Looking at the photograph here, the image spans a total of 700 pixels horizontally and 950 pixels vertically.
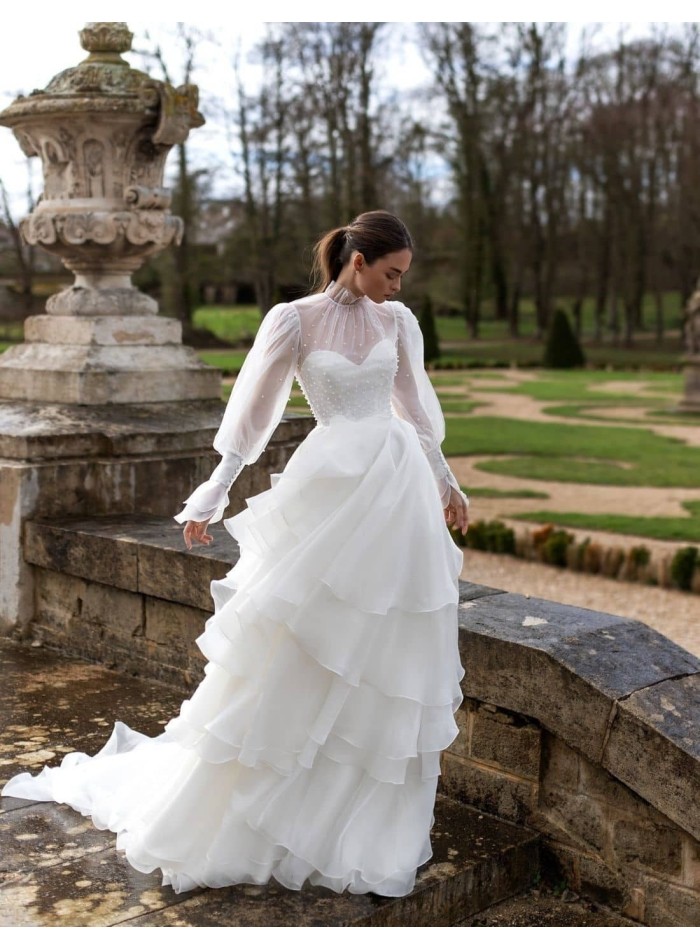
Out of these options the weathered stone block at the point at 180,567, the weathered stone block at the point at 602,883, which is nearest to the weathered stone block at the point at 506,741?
the weathered stone block at the point at 602,883

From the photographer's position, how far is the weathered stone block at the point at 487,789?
10.2 feet

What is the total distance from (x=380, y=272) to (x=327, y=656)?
93 centimetres

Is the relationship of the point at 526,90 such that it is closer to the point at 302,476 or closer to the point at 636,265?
the point at 636,265

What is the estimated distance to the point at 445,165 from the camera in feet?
116

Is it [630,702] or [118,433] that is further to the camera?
[118,433]

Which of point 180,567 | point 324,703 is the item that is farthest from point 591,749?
point 180,567

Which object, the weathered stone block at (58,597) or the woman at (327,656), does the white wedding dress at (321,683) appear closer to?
the woman at (327,656)

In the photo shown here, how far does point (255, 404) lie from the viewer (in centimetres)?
291

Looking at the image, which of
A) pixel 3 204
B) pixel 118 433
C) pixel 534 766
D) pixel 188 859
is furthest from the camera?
pixel 3 204

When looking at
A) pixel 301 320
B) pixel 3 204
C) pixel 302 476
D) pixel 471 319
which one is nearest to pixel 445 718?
pixel 302 476

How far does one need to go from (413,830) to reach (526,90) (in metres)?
33.7

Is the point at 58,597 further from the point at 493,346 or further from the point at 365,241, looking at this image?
the point at 493,346

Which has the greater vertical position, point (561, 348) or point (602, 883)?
point (561, 348)

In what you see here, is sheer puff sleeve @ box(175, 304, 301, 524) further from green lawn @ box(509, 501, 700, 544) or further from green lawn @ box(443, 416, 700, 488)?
green lawn @ box(443, 416, 700, 488)
